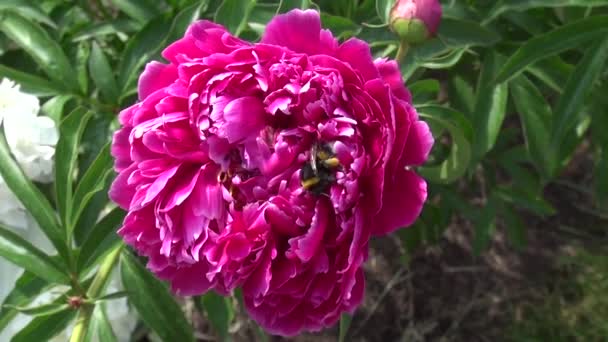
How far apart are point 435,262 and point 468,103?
825 millimetres

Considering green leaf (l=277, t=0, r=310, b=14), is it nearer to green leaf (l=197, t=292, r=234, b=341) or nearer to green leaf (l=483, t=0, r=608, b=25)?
green leaf (l=483, t=0, r=608, b=25)

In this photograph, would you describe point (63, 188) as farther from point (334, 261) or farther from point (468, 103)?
point (468, 103)

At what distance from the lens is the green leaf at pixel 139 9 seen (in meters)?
1.30

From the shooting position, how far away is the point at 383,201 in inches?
33.6

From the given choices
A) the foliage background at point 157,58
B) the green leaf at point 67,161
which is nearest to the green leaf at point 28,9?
the foliage background at point 157,58

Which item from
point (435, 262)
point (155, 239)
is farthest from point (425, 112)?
point (435, 262)

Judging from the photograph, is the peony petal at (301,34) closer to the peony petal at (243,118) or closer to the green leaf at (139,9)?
the peony petal at (243,118)

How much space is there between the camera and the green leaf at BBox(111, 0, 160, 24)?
130cm

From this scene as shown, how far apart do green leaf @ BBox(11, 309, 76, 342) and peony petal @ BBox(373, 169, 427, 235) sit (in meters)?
0.43

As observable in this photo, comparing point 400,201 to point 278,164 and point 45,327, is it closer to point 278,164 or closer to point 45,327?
point 278,164

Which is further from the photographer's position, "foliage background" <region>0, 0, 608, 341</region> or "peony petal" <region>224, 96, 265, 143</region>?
"foliage background" <region>0, 0, 608, 341</region>

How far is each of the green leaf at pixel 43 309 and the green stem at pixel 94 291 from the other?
0.03 m

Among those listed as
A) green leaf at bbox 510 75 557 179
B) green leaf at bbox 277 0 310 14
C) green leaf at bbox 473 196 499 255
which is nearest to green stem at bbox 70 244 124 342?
green leaf at bbox 277 0 310 14

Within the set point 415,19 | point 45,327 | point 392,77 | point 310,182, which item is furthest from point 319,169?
point 45,327
